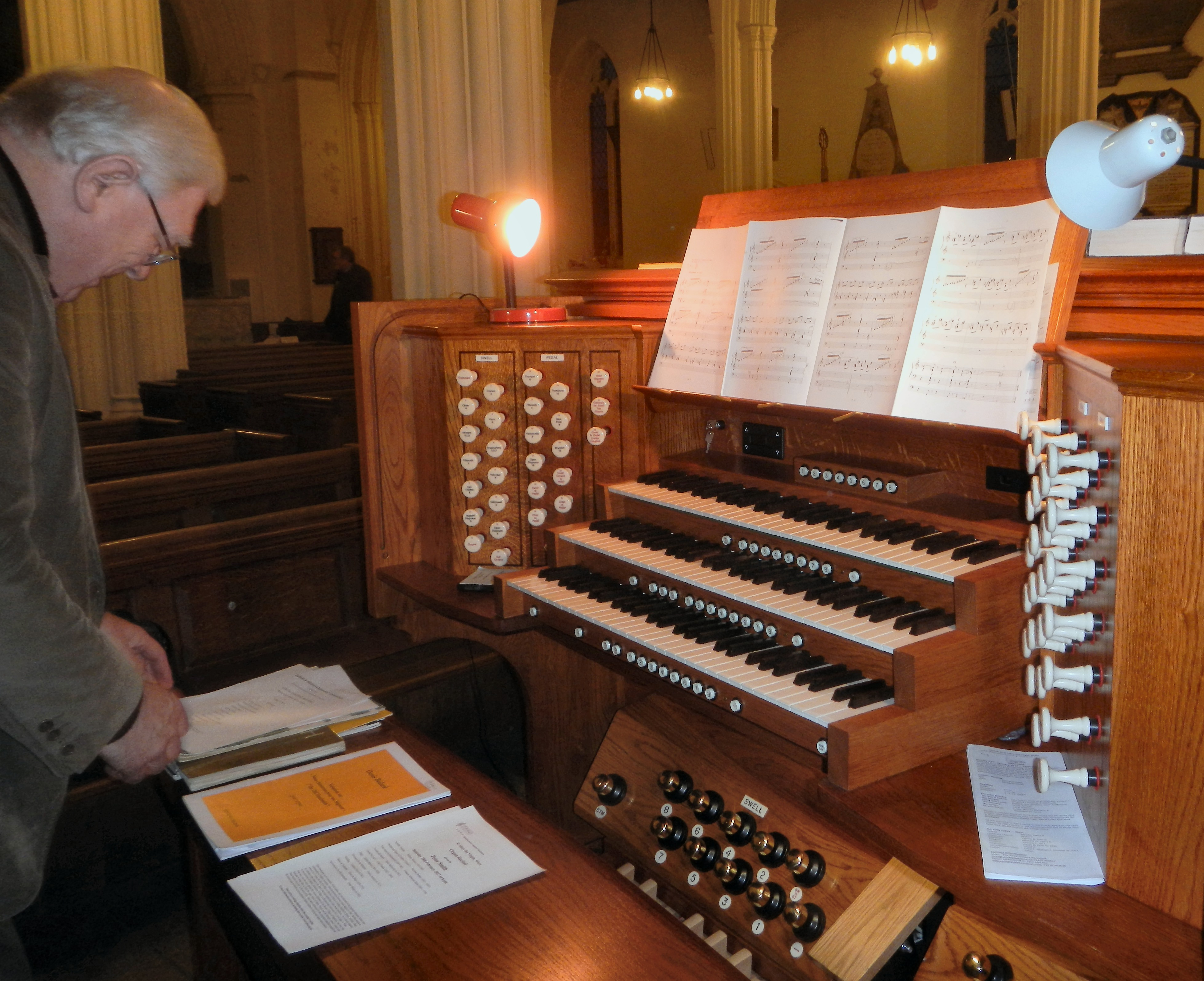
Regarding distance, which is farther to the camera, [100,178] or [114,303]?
[114,303]

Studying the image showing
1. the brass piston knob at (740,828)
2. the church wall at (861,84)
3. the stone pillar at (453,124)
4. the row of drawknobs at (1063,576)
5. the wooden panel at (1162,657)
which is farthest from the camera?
the church wall at (861,84)

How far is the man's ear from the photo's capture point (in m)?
1.51

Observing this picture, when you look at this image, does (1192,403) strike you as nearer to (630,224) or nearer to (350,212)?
(350,212)

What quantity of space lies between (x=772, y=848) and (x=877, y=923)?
267 mm

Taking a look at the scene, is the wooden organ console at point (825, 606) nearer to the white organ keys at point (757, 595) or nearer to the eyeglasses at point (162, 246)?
the white organ keys at point (757, 595)

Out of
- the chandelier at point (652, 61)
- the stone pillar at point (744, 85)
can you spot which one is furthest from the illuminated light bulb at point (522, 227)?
the chandelier at point (652, 61)

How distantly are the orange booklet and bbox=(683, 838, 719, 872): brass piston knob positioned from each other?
73cm

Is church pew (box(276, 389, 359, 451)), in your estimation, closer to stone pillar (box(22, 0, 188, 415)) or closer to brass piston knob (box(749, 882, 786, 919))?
stone pillar (box(22, 0, 188, 415))

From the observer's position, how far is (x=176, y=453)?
4977 mm

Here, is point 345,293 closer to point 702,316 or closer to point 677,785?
point 702,316

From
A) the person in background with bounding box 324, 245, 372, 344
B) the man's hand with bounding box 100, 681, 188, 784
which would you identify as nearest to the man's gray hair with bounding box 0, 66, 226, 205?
the man's hand with bounding box 100, 681, 188, 784

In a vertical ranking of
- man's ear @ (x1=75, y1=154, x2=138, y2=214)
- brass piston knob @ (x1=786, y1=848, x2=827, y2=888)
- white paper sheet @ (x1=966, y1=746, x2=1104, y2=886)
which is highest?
man's ear @ (x1=75, y1=154, x2=138, y2=214)

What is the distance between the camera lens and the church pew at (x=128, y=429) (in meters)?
6.11

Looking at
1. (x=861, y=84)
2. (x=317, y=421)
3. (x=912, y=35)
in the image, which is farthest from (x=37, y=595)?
(x=861, y=84)
